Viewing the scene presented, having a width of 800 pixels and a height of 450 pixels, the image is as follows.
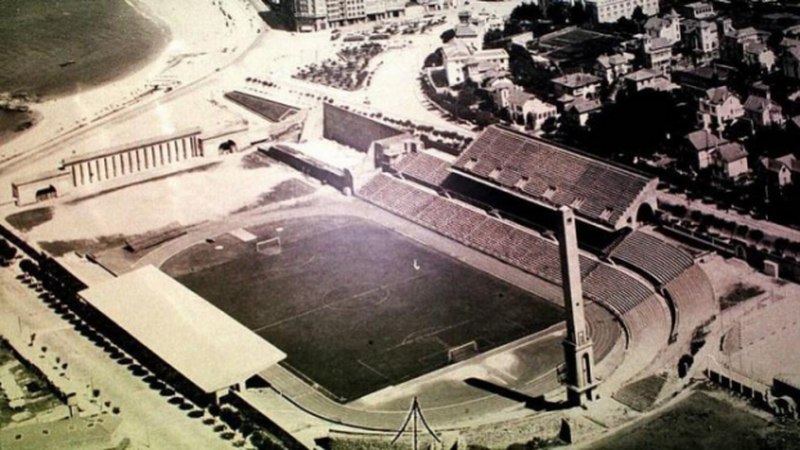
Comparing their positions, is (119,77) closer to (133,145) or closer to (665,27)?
(133,145)

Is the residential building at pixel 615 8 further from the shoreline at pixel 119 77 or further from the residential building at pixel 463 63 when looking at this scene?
the shoreline at pixel 119 77

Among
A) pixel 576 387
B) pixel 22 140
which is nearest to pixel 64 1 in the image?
pixel 22 140

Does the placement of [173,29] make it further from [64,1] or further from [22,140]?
[22,140]

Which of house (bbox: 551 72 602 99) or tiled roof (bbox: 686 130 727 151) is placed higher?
tiled roof (bbox: 686 130 727 151)

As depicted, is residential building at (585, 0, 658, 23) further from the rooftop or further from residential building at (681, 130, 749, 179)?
residential building at (681, 130, 749, 179)

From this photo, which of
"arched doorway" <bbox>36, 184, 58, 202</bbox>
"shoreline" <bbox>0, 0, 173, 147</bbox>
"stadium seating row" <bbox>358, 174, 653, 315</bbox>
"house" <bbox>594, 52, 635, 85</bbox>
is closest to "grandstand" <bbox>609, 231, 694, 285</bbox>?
"stadium seating row" <bbox>358, 174, 653, 315</bbox>

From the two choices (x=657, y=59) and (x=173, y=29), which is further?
(x=173, y=29)
